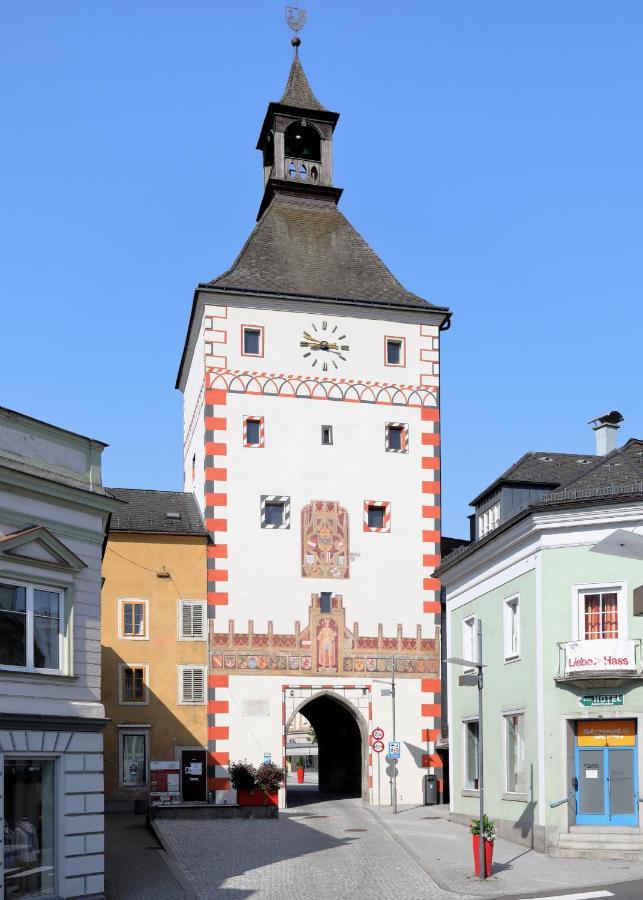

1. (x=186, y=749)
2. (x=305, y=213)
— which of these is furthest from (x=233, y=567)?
(x=305, y=213)

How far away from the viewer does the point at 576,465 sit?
40.0 m

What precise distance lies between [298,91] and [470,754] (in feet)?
101

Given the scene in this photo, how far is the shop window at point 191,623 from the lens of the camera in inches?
1737

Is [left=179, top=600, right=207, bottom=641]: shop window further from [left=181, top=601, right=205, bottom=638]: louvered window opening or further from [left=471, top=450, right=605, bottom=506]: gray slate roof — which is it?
[left=471, top=450, right=605, bottom=506]: gray slate roof

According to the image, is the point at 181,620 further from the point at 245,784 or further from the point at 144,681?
the point at 245,784

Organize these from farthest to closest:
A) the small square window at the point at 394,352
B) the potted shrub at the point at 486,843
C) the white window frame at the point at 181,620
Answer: the small square window at the point at 394,352 → the white window frame at the point at 181,620 → the potted shrub at the point at 486,843

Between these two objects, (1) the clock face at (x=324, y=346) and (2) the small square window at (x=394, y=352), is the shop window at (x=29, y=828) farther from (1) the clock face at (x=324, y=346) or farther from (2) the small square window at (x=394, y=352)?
(2) the small square window at (x=394, y=352)

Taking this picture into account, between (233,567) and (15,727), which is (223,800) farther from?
(15,727)

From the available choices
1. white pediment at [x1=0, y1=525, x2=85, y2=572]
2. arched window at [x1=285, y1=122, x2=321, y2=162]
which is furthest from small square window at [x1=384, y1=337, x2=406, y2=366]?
white pediment at [x1=0, y1=525, x2=85, y2=572]

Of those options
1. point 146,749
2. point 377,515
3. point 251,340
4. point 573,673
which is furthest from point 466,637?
point 251,340

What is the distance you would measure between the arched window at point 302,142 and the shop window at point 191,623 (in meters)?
20.3

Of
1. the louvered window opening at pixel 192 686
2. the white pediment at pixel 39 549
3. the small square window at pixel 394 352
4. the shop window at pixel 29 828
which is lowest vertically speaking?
the shop window at pixel 29 828

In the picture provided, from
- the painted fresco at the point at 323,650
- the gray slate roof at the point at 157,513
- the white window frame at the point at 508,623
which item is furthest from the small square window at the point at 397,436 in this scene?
the white window frame at the point at 508,623

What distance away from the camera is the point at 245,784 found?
4166cm
